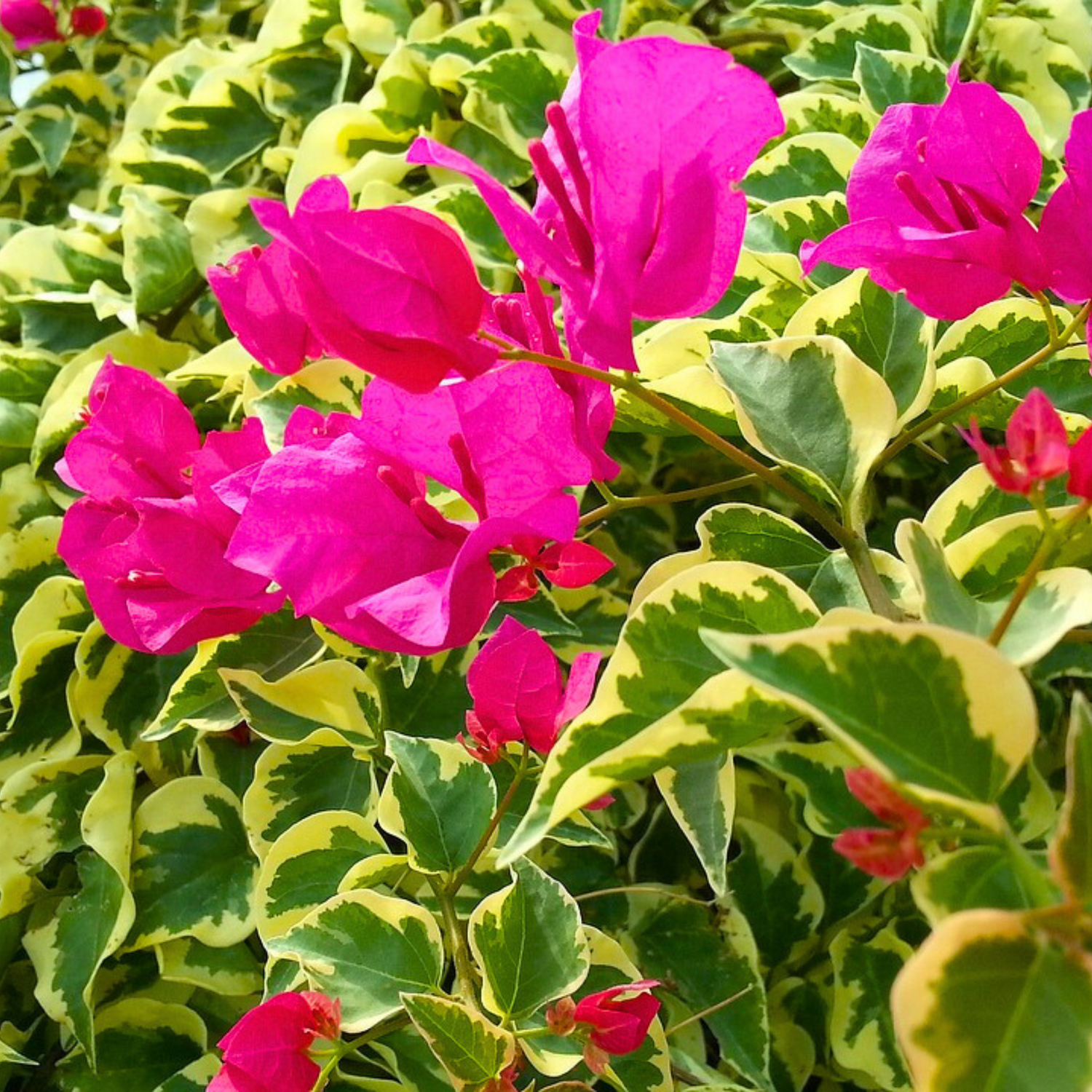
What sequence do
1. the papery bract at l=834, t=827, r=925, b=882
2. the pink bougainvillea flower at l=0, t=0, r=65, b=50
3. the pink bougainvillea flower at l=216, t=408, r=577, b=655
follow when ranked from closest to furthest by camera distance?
the papery bract at l=834, t=827, r=925, b=882 → the pink bougainvillea flower at l=216, t=408, r=577, b=655 → the pink bougainvillea flower at l=0, t=0, r=65, b=50

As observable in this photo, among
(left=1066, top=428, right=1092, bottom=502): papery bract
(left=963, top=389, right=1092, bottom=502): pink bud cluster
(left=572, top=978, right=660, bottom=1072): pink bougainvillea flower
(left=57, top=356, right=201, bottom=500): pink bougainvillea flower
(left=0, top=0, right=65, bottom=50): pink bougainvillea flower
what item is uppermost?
(left=963, top=389, right=1092, bottom=502): pink bud cluster

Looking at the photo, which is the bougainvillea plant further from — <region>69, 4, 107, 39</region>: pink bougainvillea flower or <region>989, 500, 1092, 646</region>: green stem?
<region>69, 4, 107, 39</region>: pink bougainvillea flower

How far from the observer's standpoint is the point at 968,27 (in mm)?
660

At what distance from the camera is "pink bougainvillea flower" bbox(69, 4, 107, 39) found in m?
1.08

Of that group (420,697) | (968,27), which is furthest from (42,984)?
(968,27)

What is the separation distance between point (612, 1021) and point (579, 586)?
14cm

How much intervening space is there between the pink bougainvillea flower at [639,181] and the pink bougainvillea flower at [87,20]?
37.2 inches

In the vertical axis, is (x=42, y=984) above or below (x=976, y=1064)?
below

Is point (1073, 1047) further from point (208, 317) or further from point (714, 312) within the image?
point (208, 317)

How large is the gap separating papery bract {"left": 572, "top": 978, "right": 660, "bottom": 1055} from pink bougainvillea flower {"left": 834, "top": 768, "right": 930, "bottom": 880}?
0.16m

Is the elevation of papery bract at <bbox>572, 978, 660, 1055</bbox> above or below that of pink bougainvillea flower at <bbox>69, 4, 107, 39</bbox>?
below

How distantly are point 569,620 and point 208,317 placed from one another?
0.39m

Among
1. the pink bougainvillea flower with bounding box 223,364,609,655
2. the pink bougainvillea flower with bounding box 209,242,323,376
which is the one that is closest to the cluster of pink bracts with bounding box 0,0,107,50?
the pink bougainvillea flower with bounding box 209,242,323,376

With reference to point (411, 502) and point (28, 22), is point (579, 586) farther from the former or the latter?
point (28, 22)
